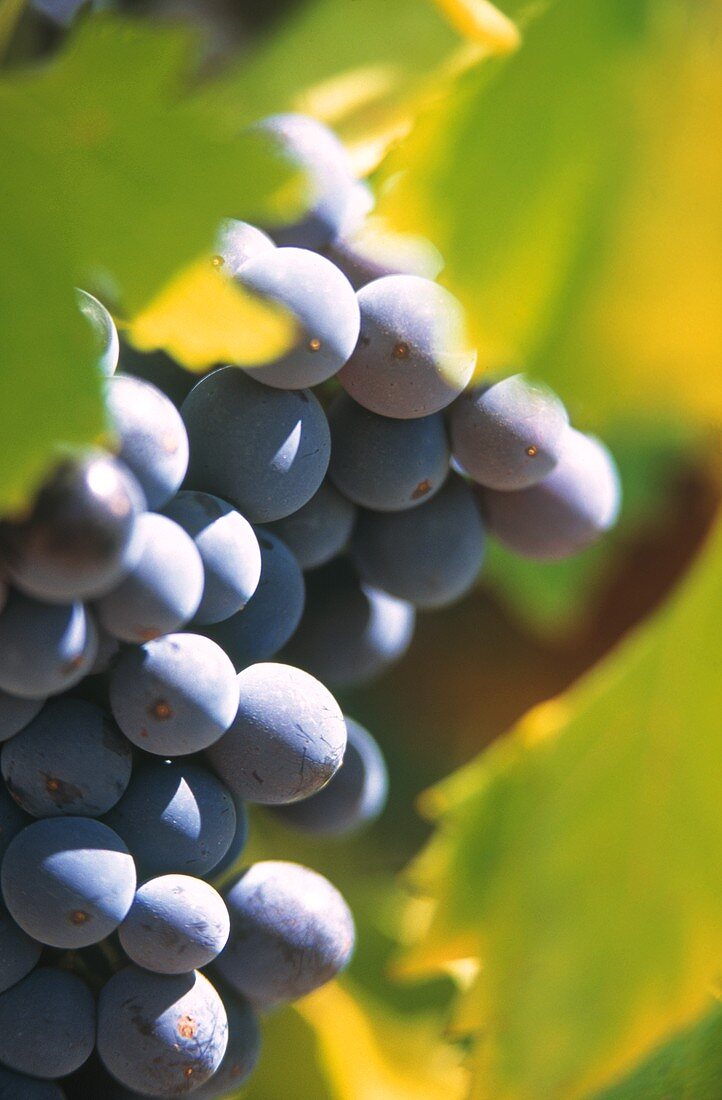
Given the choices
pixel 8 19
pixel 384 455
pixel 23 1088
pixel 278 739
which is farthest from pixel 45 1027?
pixel 8 19

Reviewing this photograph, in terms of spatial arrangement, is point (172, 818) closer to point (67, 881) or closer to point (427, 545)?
point (67, 881)

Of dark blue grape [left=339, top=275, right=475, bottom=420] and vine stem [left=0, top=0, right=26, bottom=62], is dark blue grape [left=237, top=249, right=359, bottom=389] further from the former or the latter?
vine stem [left=0, top=0, right=26, bottom=62]

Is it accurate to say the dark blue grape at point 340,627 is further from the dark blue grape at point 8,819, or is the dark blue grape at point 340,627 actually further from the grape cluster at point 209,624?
the dark blue grape at point 8,819

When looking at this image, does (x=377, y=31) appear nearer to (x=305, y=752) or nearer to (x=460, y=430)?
(x=460, y=430)

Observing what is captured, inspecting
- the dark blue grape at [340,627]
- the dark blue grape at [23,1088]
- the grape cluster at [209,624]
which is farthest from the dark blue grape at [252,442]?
the dark blue grape at [23,1088]

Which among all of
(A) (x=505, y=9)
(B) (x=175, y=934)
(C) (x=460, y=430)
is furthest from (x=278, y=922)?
(A) (x=505, y=9)
